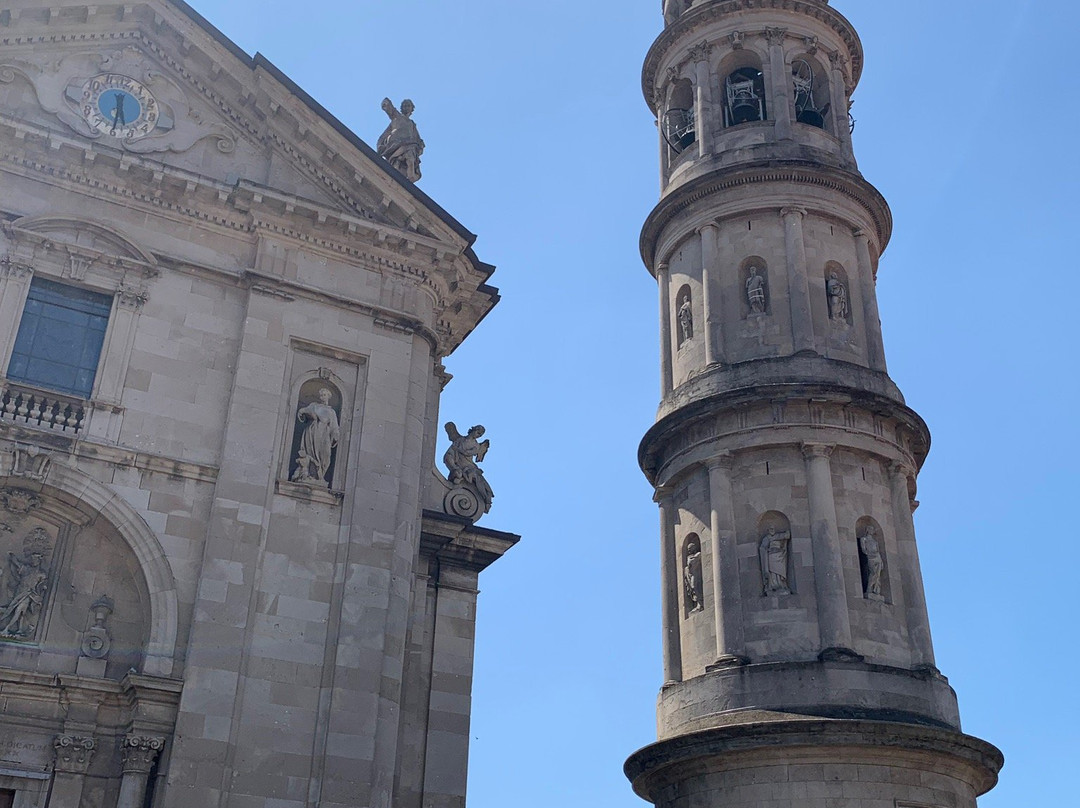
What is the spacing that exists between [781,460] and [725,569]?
9.21 feet

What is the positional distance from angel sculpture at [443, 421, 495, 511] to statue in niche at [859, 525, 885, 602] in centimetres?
890

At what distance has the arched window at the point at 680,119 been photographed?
110ft

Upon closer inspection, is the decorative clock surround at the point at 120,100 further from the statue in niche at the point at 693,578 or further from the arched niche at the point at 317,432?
the statue in niche at the point at 693,578

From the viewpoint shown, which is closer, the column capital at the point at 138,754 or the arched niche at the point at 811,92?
the column capital at the point at 138,754

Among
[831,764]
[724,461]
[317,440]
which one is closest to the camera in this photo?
[317,440]

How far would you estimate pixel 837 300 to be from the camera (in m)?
29.3

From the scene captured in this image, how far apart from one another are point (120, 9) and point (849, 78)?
2101 centimetres

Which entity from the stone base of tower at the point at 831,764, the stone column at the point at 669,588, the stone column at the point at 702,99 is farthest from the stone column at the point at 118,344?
the stone column at the point at 702,99

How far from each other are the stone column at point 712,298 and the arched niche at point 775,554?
14.5 ft

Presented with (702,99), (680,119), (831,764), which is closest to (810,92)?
(702,99)

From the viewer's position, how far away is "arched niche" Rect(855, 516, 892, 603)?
85.2ft

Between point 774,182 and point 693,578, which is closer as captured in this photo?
point 693,578

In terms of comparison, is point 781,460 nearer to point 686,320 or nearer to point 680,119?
point 686,320

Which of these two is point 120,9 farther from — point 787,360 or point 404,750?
point 787,360
